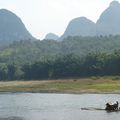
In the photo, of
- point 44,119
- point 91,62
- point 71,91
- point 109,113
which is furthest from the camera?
point 91,62

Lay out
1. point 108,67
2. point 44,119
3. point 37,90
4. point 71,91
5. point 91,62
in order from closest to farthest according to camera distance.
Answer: point 44,119 → point 71,91 → point 37,90 → point 108,67 → point 91,62

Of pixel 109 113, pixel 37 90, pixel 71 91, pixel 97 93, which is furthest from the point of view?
pixel 37 90

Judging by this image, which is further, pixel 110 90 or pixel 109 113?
pixel 110 90

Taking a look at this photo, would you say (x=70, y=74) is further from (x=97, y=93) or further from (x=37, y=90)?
(x=97, y=93)

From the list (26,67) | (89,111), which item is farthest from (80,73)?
(89,111)

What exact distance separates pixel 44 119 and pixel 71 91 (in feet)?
189

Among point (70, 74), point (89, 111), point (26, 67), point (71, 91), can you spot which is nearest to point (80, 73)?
point (70, 74)

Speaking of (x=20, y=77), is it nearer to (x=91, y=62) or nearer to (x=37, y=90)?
(x=91, y=62)

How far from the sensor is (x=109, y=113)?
6456 cm

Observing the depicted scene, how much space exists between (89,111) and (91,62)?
344 ft

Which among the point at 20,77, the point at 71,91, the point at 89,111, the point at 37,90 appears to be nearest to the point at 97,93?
the point at 71,91

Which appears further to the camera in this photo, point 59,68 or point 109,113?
point 59,68

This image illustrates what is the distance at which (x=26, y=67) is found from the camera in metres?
195

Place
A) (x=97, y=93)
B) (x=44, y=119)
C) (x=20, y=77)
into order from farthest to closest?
(x=20, y=77) < (x=97, y=93) < (x=44, y=119)
